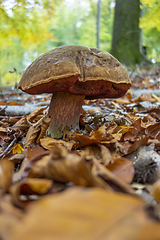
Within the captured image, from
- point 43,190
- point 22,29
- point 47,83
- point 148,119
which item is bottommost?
point 148,119

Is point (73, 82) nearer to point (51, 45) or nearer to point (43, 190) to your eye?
point (43, 190)

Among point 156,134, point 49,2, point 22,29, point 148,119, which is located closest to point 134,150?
point 156,134

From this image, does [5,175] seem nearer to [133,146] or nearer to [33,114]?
[133,146]

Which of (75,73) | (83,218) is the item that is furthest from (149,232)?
(75,73)

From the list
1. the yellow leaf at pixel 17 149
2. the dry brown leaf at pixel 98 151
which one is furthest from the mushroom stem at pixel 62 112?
the dry brown leaf at pixel 98 151

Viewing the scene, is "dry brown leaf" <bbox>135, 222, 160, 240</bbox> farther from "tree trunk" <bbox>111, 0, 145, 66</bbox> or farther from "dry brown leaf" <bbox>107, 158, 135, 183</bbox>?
"tree trunk" <bbox>111, 0, 145, 66</bbox>

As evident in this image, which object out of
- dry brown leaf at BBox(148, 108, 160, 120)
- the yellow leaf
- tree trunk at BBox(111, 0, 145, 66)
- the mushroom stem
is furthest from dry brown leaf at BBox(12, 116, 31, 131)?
tree trunk at BBox(111, 0, 145, 66)

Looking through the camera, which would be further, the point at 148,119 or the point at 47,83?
the point at 148,119
